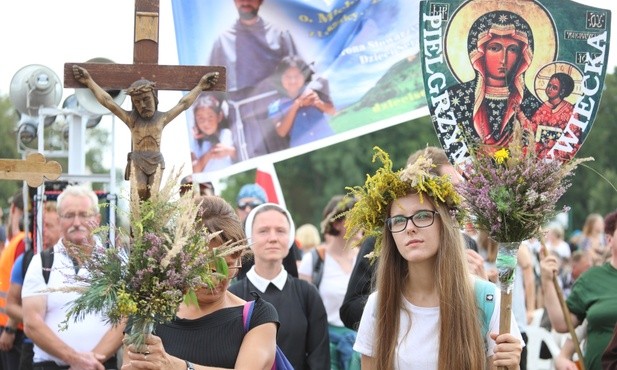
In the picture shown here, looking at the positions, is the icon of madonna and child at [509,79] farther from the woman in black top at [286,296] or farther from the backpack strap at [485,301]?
the woman in black top at [286,296]

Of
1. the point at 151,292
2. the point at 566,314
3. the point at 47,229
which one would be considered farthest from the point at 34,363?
the point at 151,292

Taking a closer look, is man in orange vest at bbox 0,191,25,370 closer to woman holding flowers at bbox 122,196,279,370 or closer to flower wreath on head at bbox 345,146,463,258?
woman holding flowers at bbox 122,196,279,370

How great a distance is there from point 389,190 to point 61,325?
3.55m

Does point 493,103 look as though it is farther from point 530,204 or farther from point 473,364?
point 473,364

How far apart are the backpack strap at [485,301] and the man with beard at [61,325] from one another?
3.40 m

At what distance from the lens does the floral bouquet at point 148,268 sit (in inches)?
185

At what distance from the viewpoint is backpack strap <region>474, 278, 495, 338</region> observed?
5.24 m

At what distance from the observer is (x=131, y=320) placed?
4.79 meters

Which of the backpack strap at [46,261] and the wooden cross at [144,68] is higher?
the wooden cross at [144,68]

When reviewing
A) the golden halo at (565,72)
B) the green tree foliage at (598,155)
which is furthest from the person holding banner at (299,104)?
the green tree foliage at (598,155)

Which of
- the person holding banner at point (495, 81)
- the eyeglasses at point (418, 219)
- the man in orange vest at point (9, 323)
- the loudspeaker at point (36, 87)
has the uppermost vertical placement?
the loudspeaker at point (36, 87)

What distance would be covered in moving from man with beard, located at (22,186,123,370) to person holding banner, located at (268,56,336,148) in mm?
1485

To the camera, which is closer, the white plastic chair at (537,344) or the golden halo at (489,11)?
the golden halo at (489,11)

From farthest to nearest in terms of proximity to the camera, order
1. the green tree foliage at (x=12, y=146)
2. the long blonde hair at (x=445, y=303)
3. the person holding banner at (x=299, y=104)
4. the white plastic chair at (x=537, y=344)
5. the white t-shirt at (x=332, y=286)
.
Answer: the green tree foliage at (x=12, y=146)
the white plastic chair at (x=537, y=344)
the white t-shirt at (x=332, y=286)
the person holding banner at (x=299, y=104)
the long blonde hair at (x=445, y=303)
